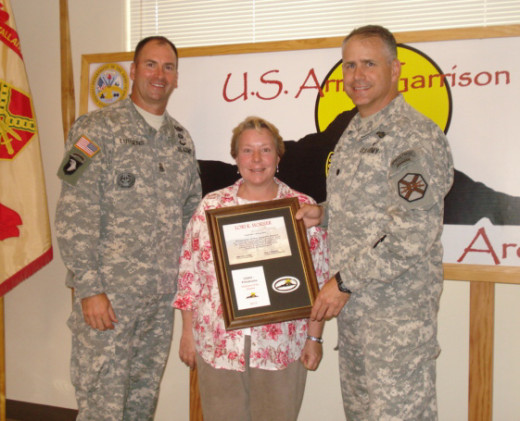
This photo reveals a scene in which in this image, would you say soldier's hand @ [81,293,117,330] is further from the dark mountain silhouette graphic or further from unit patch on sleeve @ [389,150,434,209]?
unit patch on sleeve @ [389,150,434,209]

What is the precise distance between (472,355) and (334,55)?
1609mm

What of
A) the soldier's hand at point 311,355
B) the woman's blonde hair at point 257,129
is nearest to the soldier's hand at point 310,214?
the woman's blonde hair at point 257,129

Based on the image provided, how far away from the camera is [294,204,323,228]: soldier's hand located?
6.23 ft

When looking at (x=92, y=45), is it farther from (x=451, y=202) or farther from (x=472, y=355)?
(x=472, y=355)

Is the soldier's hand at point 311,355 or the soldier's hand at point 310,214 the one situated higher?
the soldier's hand at point 310,214

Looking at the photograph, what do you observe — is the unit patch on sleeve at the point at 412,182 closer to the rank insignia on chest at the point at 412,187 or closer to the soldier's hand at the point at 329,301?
the rank insignia on chest at the point at 412,187

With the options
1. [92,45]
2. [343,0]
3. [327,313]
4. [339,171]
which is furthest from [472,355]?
[92,45]

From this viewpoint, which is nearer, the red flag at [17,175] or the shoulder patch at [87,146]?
the shoulder patch at [87,146]

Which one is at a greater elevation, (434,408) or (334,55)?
(334,55)

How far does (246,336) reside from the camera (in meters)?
1.89

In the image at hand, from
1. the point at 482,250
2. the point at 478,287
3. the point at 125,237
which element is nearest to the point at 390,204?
the point at 482,250

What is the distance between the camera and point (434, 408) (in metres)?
1.81

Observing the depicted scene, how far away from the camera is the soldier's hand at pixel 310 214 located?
1900 mm

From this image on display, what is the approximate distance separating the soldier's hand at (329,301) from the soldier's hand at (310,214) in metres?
0.27
